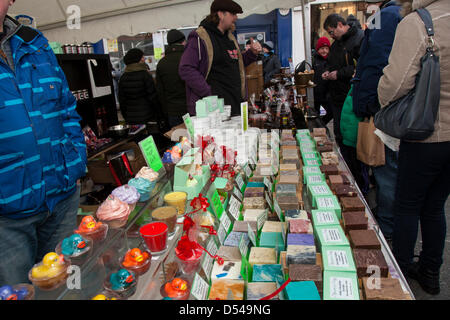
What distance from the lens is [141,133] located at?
180 inches

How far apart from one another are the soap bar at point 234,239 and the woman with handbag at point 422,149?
114cm

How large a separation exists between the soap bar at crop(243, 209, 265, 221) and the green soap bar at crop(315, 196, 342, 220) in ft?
1.04

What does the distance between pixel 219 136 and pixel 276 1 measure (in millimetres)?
2104

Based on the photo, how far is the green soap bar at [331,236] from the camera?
1.40 metres

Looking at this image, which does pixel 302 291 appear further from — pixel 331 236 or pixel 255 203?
Answer: pixel 255 203

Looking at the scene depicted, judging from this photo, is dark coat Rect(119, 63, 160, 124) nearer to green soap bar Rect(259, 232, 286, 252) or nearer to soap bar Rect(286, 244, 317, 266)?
green soap bar Rect(259, 232, 286, 252)

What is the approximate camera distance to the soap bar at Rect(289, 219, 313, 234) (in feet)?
4.93

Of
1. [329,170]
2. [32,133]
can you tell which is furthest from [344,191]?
[32,133]

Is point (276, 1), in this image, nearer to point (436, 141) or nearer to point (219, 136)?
point (219, 136)

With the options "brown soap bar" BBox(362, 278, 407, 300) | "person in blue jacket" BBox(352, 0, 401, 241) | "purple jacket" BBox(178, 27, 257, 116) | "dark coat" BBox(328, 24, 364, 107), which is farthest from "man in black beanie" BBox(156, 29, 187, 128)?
"brown soap bar" BBox(362, 278, 407, 300)

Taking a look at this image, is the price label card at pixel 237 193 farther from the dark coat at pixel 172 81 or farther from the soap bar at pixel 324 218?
the dark coat at pixel 172 81

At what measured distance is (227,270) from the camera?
1.31 m

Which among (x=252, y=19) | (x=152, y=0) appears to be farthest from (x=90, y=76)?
(x=252, y=19)

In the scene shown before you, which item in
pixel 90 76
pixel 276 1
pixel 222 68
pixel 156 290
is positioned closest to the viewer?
pixel 156 290
